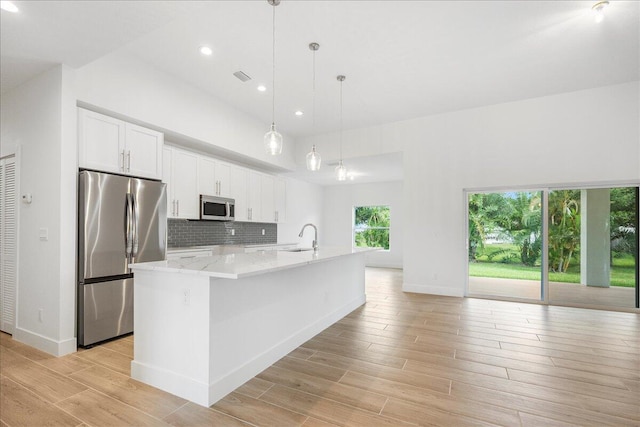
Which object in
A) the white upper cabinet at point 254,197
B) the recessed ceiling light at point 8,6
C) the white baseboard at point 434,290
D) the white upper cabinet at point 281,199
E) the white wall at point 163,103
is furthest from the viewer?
the white upper cabinet at point 281,199

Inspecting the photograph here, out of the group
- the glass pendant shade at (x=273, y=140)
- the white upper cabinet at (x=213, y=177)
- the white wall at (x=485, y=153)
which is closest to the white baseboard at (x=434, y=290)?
the white wall at (x=485, y=153)

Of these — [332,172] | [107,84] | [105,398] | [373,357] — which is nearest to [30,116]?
[107,84]

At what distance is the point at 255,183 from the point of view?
19.7 feet

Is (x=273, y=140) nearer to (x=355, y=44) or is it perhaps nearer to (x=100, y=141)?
(x=355, y=44)

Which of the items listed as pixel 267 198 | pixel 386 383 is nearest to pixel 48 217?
pixel 386 383

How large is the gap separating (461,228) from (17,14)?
5.82m

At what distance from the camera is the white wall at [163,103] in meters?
3.24

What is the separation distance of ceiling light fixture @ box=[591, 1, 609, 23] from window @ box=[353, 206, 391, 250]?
269 inches

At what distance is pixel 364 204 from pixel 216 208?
553cm

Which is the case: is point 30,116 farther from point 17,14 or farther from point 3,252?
point 3,252

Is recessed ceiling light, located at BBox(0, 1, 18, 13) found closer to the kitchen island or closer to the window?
the kitchen island

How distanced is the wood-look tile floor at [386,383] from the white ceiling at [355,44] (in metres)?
2.74

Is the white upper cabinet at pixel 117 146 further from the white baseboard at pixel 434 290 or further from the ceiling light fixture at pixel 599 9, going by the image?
the ceiling light fixture at pixel 599 9

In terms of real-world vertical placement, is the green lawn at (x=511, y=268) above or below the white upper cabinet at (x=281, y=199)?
below
